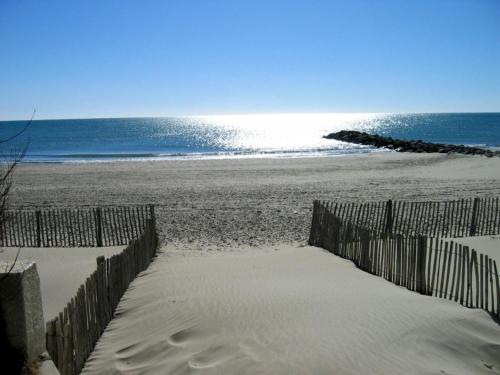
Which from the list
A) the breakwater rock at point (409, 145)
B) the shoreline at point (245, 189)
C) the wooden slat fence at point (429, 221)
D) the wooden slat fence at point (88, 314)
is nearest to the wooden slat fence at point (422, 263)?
the wooden slat fence at point (429, 221)

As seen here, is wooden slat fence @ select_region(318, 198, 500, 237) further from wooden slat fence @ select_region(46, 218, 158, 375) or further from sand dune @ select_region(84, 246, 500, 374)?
wooden slat fence @ select_region(46, 218, 158, 375)

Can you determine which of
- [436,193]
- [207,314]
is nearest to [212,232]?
[207,314]

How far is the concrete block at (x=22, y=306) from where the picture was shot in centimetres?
399

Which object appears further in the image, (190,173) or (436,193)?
(190,173)

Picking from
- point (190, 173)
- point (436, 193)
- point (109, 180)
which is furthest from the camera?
point (190, 173)

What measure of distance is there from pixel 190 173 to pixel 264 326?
2885 centimetres

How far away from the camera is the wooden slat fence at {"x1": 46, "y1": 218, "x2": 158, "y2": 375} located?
505 centimetres

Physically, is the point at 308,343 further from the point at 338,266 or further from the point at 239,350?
the point at 338,266

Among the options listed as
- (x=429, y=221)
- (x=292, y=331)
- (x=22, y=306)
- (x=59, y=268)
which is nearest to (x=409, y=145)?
→ (x=429, y=221)

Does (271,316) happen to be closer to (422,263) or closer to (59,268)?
(422,263)

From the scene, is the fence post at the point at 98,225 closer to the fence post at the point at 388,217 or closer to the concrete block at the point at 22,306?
the fence post at the point at 388,217

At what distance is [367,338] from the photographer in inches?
235

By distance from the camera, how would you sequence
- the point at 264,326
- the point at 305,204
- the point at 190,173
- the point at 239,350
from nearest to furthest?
the point at 239,350 → the point at 264,326 → the point at 305,204 → the point at 190,173

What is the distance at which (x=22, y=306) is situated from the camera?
4055 millimetres
